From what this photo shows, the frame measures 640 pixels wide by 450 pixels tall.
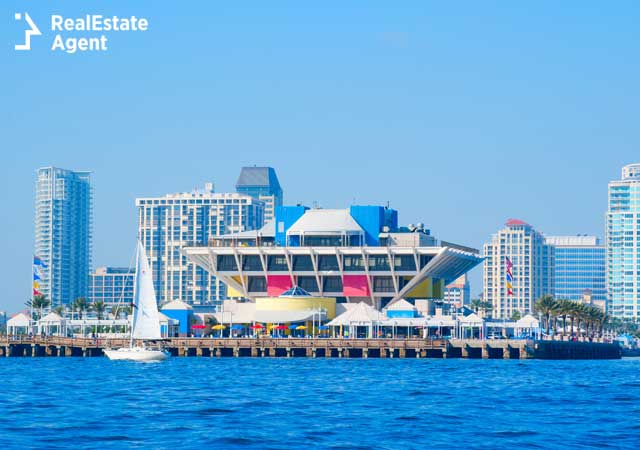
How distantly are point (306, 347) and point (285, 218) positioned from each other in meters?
36.3

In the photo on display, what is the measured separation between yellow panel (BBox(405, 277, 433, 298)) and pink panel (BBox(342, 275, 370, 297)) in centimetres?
575

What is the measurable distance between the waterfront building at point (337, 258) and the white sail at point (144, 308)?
38.3 meters

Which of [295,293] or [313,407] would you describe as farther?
[295,293]

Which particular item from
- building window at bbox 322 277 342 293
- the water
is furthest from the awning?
the water

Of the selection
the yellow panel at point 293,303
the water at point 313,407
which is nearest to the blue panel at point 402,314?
the yellow panel at point 293,303

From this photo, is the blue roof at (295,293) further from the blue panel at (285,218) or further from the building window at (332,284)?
the blue panel at (285,218)

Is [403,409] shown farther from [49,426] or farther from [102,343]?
[102,343]

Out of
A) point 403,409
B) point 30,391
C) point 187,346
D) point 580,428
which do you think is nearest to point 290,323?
point 187,346

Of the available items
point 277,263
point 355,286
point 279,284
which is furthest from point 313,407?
point 279,284

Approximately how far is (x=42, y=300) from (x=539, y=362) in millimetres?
80136

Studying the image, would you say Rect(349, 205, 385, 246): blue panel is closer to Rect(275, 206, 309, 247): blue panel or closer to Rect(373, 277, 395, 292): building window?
Rect(373, 277, 395, 292): building window

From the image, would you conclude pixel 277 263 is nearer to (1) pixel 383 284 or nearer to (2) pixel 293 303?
(2) pixel 293 303

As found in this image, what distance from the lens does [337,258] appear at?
570 ft

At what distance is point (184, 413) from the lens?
73.1 metres
